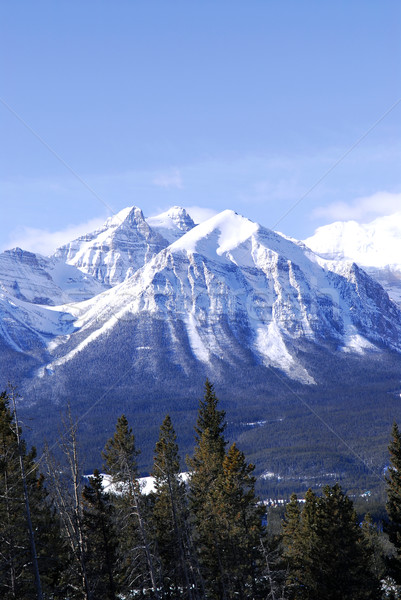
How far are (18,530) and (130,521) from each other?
754 centimetres

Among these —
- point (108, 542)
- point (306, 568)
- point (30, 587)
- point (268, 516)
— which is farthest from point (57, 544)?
point (268, 516)

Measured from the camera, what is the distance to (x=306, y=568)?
175ft

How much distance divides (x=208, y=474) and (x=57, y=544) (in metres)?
12.4

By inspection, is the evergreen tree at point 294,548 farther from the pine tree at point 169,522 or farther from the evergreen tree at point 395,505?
the pine tree at point 169,522

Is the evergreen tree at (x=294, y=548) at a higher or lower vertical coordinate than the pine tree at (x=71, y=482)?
lower

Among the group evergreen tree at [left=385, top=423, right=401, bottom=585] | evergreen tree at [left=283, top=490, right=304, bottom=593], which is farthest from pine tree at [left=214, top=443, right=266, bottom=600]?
evergreen tree at [left=385, top=423, right=401, bottom=585]

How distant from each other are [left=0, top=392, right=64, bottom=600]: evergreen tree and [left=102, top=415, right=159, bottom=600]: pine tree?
4570 millimetres

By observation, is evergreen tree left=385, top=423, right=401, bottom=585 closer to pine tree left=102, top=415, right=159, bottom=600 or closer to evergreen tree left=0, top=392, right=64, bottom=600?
pine tree left=102, top=415, right=159, bottom=600

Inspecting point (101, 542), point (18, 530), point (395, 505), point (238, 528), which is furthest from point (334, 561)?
point (18, 530)

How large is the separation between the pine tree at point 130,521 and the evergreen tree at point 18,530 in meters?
4.57

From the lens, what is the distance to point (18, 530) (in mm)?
40500

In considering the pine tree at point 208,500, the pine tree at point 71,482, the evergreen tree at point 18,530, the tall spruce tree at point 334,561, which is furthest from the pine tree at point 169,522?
the pine tree at point 71,482

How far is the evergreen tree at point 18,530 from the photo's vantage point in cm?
3956

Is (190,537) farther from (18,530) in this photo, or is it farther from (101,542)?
(18,530)
